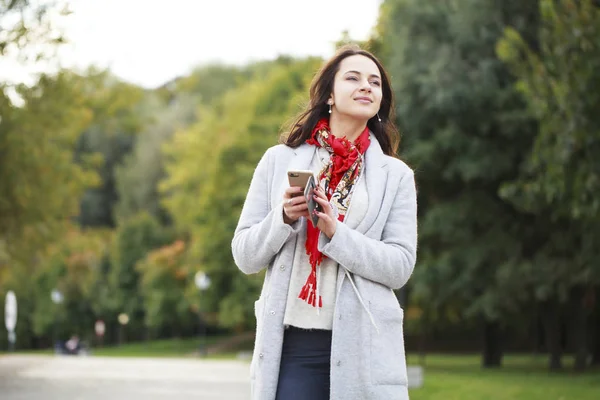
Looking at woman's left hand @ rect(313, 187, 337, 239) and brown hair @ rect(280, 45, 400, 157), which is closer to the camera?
woman's left hand @ rect(313, 187, 337, 239)

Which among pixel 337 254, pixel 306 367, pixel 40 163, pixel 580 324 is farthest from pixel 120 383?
pixel 337 254

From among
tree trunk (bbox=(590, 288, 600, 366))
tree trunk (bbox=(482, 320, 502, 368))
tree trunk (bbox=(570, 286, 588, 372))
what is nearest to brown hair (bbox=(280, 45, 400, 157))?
tree trunk (bbox=(570, 286, 588, 372))

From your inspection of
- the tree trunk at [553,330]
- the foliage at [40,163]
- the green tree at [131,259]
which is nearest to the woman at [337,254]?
the foliage at [40,163]

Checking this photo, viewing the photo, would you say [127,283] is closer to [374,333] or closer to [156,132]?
[156,132]

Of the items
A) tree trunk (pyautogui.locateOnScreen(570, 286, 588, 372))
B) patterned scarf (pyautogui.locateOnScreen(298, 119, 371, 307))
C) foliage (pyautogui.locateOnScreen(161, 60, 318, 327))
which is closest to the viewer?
patterned scarf (pyautogui.locateOnScreen(298, 119, 371, 307))

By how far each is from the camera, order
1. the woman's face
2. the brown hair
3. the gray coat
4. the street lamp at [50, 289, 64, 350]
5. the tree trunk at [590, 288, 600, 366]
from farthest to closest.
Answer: the street lamp at [50, 289, 64, 350] → the tree trunk at [590, 288, 600, 366] → the brown hair → the woman's face → the gray coat

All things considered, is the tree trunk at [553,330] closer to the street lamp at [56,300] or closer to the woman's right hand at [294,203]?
the woman's right hand at [294,203]

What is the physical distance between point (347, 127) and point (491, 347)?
3151cm

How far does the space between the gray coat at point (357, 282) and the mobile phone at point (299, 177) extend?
173 millimetres

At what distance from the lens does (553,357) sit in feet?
102

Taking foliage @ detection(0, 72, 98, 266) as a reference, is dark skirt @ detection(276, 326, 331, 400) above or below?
below

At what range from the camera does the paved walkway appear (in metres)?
16.1

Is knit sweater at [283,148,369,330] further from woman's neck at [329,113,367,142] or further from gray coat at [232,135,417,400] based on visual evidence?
woman's neck at [329,113,367,142]

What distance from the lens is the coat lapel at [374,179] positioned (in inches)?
152
